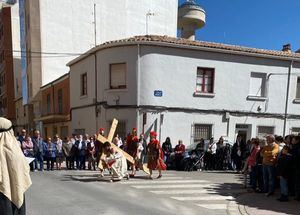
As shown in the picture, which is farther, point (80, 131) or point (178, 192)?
point (80, 131)

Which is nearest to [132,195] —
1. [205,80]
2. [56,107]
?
[205,80]

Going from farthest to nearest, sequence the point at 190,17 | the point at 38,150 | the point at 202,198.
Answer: the point at 190,17, the point at 38,150, the point at 202,198

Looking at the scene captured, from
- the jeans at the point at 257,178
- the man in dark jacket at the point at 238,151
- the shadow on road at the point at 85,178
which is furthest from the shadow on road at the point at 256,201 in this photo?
the shadow on road at the point at 85,178

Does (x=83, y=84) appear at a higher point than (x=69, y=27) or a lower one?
lower

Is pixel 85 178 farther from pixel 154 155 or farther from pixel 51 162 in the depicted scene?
pixel 51 162

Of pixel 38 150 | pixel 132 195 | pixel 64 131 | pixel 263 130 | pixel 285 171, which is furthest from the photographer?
pixel 64 131

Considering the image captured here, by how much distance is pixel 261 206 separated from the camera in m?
7.02

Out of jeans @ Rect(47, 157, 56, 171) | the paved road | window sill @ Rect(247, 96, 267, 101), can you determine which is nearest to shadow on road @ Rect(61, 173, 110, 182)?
the paved road

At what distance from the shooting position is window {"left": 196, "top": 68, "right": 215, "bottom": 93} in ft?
54.1

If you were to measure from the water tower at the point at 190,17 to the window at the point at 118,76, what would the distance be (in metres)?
17.2

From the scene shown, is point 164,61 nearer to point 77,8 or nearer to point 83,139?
point 83,139

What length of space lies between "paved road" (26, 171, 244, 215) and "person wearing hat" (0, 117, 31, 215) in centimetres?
348

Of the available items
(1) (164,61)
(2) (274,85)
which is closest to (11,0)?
(1) (164,61)

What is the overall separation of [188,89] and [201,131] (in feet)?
8.41
